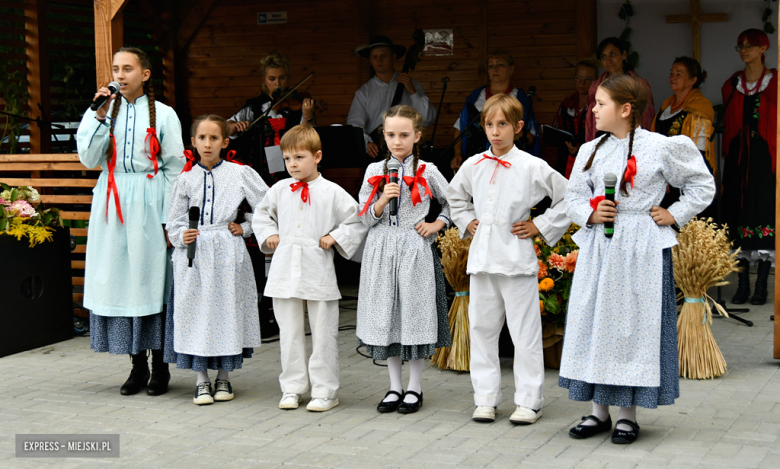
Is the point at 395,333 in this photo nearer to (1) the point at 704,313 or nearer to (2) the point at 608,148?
(2) the point at 608,148

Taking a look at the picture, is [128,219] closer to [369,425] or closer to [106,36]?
[369,425]

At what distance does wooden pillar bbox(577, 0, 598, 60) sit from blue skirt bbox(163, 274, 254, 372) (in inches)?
196

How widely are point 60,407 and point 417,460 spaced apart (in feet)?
6.56

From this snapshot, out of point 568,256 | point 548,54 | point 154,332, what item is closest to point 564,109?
point 548,54

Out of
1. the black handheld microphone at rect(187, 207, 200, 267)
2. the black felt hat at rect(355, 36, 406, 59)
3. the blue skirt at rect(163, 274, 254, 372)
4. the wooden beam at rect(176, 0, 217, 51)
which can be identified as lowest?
the blue skirt at rect(163, 274, 254, 372)

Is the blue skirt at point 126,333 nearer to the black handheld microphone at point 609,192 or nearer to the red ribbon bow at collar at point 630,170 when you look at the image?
the black handheld microphone at point 609,192

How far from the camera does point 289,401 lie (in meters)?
4.21

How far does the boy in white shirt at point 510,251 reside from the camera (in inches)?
152

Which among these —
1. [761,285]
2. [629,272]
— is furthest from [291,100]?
[761,285]

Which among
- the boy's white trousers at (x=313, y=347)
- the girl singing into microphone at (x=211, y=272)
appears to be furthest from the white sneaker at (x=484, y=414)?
the girl singing into microphone at (x=211, y=272)

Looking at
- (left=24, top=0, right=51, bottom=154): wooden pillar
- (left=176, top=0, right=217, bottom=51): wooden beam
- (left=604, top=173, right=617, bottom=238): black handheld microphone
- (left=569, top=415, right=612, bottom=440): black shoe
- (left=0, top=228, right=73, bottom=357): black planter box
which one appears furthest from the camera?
(left=176, top=0, right=217, bottom=51): wooden beam

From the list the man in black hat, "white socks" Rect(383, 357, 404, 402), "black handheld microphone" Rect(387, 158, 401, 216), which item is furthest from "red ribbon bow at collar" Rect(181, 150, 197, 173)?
the man in black hat

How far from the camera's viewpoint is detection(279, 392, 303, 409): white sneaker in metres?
4.21

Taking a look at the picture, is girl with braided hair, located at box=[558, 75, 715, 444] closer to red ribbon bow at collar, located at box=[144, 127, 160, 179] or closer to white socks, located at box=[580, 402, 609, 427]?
white socks, located at box=[580, 402, 609, 427]
